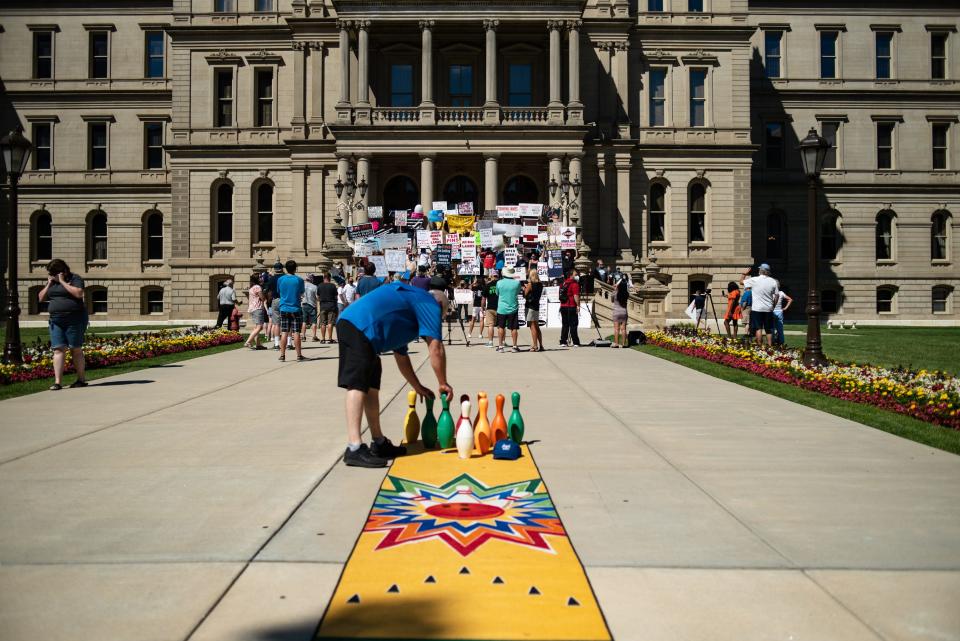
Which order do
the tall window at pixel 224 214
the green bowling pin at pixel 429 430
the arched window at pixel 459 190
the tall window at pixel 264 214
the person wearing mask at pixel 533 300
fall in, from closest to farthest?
the green bowling pin at pixel 429 430 → the person wearing mask at pixel 533 300 → the arched window at pixel 459 190 → the tall window at pixel 264 214 → the tall window at pixel 224 214

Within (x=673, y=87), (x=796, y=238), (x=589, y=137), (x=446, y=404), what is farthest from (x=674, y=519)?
(x=796, y=238)

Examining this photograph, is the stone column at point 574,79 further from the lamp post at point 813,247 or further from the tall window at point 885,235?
the lamp post at point 813,247

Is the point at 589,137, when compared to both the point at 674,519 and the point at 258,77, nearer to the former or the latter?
the point at 258,77

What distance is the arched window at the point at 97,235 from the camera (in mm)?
50219

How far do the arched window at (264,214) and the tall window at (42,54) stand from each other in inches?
675

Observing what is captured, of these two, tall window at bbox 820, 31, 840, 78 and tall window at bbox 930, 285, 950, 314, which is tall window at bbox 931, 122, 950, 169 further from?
tall window at bbox 930, 285, 950, 314

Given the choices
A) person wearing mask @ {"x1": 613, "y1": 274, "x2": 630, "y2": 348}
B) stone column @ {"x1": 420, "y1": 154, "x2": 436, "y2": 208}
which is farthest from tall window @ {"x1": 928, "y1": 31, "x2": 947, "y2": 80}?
person wearing mask @ {"x1": 613, "y1": 274, "x2": 630, "y2": 348}

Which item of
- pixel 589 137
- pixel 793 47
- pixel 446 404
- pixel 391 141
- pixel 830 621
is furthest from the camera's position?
pixel 793 47

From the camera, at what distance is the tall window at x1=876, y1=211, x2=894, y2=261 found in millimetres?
50625

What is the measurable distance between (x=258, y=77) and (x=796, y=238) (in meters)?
33.8

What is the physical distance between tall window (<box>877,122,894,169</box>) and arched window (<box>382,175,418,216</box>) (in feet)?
97.3

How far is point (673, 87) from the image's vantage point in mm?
45094

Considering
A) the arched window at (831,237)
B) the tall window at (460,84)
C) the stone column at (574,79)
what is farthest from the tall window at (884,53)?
the tall window at (460,84)

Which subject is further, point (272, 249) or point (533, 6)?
point (272, 249)
